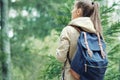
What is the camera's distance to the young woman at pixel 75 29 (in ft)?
13.7

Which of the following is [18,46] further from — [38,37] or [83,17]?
[83,17]

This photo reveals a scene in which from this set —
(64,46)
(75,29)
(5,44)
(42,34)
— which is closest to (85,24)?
(75,29)

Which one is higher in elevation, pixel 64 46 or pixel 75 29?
pixel 75 29

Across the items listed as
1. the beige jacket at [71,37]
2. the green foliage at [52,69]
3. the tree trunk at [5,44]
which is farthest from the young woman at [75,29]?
the tree trunk at [5,44]

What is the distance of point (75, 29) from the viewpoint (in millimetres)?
4215

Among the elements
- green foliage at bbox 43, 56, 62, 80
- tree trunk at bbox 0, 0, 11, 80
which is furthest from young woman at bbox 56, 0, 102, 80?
tree trunk at bbox 0, 0, 11, 80

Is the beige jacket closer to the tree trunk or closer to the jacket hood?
the jacket hood

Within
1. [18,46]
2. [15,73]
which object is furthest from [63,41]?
[15,73]

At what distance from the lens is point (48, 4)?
16.4 meters

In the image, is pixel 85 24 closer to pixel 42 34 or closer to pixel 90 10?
pixel 90 10

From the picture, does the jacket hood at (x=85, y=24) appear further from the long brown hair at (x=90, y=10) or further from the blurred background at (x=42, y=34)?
the blurred background at (x=42, y=34)

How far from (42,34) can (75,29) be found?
1582 centimetres

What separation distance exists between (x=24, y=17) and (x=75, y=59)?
1573 cm

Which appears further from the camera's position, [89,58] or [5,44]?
[5,44]
